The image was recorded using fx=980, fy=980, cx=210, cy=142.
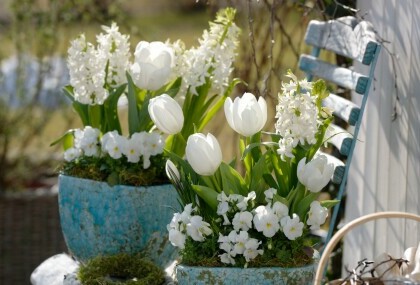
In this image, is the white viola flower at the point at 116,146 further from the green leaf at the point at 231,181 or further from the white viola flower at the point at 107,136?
the green leaf at the point at 231,181

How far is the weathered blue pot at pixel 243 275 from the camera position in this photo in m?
2.17

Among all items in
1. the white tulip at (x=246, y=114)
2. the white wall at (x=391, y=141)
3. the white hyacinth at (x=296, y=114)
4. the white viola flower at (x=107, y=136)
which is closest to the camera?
the white hyacinth at (x=296, y=114)

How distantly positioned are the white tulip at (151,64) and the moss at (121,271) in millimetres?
484

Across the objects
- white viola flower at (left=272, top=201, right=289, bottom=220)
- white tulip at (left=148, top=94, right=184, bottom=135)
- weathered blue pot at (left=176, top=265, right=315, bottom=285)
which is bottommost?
weathered blue pot at (left=176, top=265, right=315, bottom=285)

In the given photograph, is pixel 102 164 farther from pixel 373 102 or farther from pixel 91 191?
pixel 373 102

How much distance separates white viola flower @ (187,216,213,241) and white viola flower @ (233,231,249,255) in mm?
80

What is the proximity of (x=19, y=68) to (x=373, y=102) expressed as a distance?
106 inches

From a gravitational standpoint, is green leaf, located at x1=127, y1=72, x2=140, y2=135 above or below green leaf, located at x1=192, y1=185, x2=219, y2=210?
above

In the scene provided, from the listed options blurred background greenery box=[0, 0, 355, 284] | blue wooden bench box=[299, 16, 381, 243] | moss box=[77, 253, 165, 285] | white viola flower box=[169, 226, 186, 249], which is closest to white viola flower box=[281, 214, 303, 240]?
white viola flower box=[169, 226, 186, 249]

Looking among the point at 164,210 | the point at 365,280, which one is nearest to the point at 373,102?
the point at 164,210

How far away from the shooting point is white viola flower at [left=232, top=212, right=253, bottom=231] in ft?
7.08

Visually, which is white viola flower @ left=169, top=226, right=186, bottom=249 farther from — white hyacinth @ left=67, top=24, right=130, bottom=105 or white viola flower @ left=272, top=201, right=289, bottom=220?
white hyacinth @ left=67, top=24, right=130, bottom=105

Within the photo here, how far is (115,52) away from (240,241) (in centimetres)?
86

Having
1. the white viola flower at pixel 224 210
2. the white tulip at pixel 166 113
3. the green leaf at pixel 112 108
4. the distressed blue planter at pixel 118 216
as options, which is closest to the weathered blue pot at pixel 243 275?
the white viola flower at pixel 224 210
